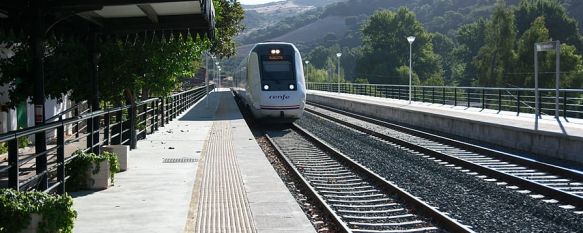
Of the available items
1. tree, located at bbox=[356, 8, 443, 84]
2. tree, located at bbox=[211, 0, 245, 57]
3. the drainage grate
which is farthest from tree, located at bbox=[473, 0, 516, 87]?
the drainage grate

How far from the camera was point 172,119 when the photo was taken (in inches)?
1133

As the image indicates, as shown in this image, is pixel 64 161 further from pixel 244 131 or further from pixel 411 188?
pixel 244 131

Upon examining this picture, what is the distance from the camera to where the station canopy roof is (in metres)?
9.63

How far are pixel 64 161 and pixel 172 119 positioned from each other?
19632 mm

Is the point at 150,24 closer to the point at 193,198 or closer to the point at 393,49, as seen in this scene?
the point at 193,198

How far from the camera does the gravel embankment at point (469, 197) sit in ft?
28.4

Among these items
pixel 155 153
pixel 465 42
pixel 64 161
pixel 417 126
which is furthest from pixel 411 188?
pixel 465 42

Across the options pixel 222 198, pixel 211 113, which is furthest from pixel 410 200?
pixel 211 113

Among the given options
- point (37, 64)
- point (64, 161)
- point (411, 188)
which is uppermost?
point (37, 64)

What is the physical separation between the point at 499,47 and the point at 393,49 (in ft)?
152

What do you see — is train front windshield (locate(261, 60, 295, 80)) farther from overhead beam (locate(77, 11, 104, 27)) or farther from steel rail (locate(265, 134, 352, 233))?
→ overhead beam (locate(77, 11, 104, 27))

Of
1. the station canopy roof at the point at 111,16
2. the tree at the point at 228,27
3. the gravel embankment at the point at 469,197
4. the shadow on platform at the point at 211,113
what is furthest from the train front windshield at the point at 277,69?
the tree at the point at 228,27

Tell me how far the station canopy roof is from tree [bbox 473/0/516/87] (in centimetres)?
6281

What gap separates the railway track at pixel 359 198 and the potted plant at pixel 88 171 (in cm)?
315
